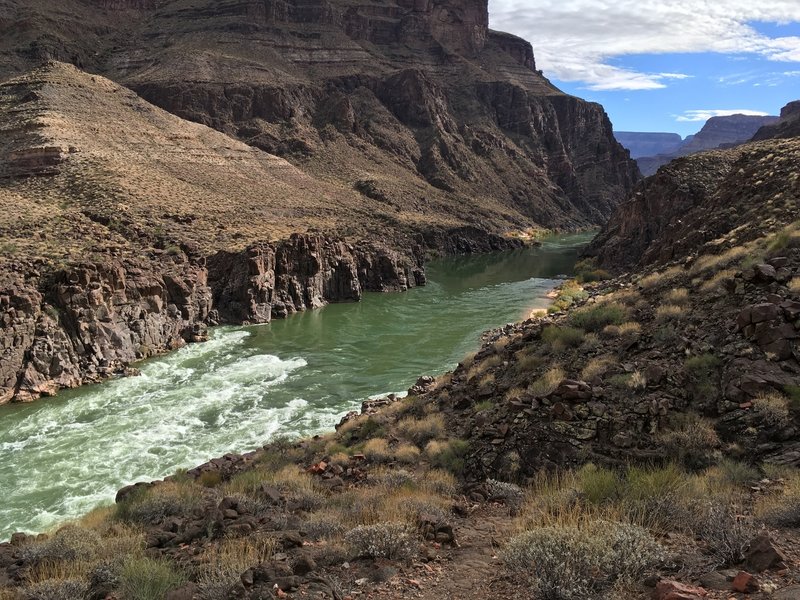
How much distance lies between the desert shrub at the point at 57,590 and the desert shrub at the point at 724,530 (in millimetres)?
6176

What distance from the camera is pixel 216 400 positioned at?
72.4 feet

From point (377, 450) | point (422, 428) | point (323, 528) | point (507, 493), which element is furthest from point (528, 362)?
point (323, 528)

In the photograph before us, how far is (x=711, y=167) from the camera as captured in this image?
168ft

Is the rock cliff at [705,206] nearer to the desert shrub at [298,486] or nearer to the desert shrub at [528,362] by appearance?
the desert shrub at [528,362]

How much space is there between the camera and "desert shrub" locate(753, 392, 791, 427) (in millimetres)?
7773

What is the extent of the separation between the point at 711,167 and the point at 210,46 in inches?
3946

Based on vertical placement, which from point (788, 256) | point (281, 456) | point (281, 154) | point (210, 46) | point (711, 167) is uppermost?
point (210, 46)

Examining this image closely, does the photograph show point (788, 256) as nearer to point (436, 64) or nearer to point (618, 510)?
point (618, 510)

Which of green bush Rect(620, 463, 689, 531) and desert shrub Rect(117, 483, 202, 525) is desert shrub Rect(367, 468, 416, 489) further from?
green bush Rect(620, 463, 689, 531)

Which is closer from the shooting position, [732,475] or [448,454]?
[732,475]

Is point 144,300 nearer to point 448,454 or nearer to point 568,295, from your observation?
point 448,454

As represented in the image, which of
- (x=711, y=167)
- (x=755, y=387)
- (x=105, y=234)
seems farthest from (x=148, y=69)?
(x=755, y=387)

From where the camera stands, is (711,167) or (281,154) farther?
(281,154)

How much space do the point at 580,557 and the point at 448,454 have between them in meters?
5.90
